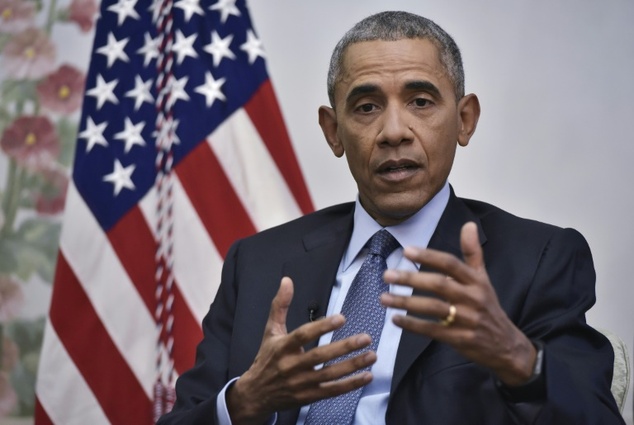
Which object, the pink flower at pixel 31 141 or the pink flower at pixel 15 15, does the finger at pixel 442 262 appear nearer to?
the pink flower at pixel 31 141

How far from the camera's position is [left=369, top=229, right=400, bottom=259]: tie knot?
2.20 m

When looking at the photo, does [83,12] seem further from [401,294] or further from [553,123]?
[401,294]

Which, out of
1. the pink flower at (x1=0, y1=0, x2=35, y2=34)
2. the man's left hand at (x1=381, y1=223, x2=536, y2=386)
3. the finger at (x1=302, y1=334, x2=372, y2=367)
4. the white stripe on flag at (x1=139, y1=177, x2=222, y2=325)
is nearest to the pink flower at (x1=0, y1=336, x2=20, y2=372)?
the white stripe on flag at (x1=139, y1=177, x2=222, y2=325)

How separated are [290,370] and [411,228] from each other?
24.5 inches

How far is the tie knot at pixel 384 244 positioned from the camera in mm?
2195

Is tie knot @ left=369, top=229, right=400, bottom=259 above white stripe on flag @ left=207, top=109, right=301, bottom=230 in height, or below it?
below

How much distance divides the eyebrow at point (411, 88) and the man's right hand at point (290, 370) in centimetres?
62

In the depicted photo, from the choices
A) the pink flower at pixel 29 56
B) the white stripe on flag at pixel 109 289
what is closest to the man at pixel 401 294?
the white stripe on flag at pixel 109 289

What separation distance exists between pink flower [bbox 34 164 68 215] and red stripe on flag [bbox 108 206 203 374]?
409 mm

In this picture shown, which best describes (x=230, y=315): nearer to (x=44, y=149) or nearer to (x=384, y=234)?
(x=384, y=234)

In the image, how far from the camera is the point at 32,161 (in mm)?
3467

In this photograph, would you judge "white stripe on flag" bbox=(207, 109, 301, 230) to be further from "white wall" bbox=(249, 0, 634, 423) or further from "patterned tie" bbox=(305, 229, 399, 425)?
"patterned tie" bbox=(305, 229, 399, 425)

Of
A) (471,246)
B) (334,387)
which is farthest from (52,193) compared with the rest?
(471,246)

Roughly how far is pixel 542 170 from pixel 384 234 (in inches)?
49.8
